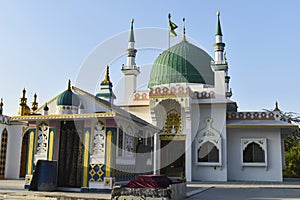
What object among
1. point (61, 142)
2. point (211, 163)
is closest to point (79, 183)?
point (61, 142)

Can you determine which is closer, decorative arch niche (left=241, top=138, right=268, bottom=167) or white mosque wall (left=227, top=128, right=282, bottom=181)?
white mosque wall (left=227, top=128, right=282, bottom=181)

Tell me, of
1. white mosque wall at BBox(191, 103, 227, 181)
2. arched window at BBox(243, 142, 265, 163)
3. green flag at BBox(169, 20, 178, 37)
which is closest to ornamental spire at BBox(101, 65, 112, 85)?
white mosque wall at BBox(191, 103, 227, 181)

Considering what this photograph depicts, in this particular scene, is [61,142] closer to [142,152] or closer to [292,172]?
[142,152]

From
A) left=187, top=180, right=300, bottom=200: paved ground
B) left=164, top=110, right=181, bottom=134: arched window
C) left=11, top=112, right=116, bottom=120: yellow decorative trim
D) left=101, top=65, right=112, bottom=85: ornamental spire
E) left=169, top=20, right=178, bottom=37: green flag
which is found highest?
left=169, top=20, right=178, bottom=37: green flag

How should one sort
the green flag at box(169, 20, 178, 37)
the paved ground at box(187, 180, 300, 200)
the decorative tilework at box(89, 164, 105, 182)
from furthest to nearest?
the green flag at box(169, 20, 178, 37) → the decorative tilework at box(89, 164, 105, 182) → the paved ground at box(187, 180, 300, 200)

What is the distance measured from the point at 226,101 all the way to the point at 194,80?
10.6 ft

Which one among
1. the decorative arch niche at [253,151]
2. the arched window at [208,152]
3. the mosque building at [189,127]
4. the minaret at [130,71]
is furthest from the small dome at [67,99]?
the decorative arch niche at [253,151]

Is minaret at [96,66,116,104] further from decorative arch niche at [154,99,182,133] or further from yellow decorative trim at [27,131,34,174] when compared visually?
decorative arch niche at [154,99,182,133]

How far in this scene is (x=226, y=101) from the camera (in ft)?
65.8

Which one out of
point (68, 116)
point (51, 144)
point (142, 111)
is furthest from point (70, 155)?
point (142, 111)

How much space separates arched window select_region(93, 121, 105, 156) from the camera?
11.9 m

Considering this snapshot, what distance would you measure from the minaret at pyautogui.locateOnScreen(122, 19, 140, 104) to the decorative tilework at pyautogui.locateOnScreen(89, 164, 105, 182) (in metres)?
10.3

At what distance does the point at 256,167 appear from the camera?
65.4 ft

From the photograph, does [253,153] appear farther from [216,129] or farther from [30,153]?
[30,153]
